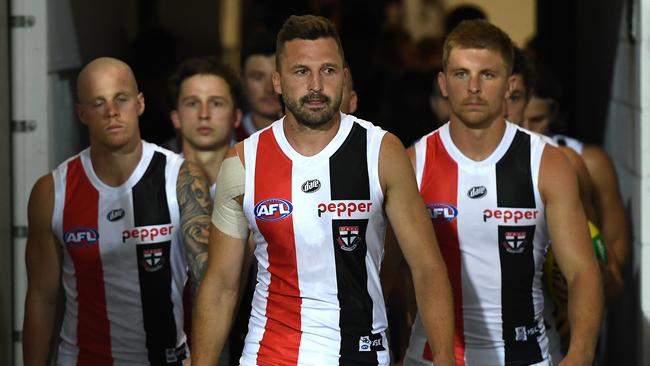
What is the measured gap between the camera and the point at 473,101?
6.16 meters

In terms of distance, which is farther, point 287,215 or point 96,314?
point 96,314

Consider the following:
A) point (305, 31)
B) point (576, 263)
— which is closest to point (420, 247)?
point (576, 263)

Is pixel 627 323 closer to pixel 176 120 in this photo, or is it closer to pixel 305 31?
pixel 176 120

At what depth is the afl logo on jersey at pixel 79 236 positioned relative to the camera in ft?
20.6

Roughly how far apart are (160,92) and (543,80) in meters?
3.52

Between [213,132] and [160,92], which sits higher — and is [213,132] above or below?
below

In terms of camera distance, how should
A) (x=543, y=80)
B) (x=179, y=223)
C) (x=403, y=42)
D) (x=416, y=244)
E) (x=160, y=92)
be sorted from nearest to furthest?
(x=416, y=244) → (x=179, y=223) → (x=543, y=80) → (x=160, y=92) → (x=403, y=42)

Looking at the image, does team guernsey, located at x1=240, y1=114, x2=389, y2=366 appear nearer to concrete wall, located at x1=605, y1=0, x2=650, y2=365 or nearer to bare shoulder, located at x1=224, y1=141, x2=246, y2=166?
bare shoulder, located at x1=224, y1=141, x2=246, y2=166

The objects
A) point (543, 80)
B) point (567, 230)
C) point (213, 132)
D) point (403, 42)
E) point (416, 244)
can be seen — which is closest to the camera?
point (416, 244)

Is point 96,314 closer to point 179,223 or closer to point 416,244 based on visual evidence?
point 179,223

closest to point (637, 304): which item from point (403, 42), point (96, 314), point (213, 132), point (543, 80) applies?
point (543, 80)

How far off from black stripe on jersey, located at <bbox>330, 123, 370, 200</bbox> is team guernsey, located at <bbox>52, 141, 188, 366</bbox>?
3.94 feet

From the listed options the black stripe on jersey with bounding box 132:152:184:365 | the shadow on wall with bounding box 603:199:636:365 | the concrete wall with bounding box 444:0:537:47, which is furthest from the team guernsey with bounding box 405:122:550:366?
the concrete wall with bounding box 444:0:537:47

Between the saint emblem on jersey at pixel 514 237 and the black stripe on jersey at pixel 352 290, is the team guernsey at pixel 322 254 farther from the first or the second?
the saint emblem on jersey at pixel 514 237
